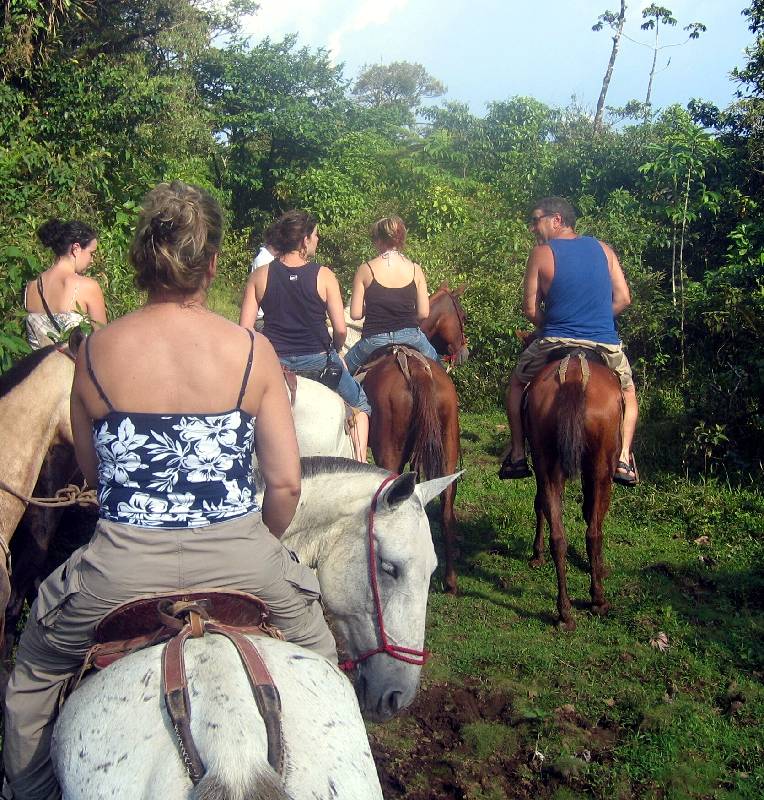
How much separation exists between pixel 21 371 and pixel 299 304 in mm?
2502

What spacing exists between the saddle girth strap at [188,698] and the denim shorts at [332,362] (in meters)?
4.04

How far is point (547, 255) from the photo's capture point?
228 inches

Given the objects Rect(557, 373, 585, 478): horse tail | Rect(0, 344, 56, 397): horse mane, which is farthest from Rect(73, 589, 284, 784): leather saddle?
Rect(557, 373, 585, 478): horse tail

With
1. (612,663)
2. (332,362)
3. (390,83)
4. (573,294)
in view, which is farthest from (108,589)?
(390,83)

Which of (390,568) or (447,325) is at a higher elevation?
(390,568)

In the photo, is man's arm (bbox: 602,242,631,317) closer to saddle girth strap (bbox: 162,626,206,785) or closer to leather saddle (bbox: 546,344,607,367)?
leather saddle (bbox: 546,344,607,367)

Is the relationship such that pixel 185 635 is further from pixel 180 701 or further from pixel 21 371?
pixel 21 371

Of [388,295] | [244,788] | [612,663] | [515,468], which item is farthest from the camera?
[388,295]

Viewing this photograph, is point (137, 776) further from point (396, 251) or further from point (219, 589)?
point (396, 251)

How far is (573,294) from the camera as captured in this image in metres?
5.80

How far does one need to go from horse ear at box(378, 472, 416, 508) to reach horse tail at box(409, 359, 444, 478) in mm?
3129

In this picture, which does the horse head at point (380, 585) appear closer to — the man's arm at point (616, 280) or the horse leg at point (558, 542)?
the horse leg at point (558, 542)

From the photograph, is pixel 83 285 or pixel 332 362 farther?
pixel 332 362

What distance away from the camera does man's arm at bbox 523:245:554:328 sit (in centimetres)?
580
